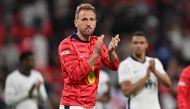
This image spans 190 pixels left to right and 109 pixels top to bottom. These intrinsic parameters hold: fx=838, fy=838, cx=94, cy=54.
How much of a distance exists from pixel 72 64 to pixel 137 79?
2.43 meters

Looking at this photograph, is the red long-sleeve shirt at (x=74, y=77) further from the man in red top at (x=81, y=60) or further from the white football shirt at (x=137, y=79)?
the white football shirt at (x=137, y=79)

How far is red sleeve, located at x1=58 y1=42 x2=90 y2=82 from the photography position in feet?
33.9

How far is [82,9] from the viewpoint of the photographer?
34.8ft

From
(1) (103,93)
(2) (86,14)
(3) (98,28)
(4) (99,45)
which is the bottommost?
(1) (103,93)

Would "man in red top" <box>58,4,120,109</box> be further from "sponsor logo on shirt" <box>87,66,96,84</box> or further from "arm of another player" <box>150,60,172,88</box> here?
"arm of another player" <box>150,60,172,88</box>

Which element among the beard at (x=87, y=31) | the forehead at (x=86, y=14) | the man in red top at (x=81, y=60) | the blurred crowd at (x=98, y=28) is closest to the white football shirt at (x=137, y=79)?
the man in red top at (x=81, y=60)

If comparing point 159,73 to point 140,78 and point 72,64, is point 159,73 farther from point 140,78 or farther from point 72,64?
point 72,64

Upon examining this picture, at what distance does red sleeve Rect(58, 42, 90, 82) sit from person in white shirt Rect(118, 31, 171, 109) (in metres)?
2.12

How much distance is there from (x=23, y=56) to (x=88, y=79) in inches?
143

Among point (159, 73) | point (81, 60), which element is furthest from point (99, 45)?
point (159, 73)

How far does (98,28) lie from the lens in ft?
68.4

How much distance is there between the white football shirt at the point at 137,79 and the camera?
1255 centimetres

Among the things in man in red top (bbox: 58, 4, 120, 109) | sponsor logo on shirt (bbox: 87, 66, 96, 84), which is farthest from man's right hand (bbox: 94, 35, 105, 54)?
sponsor logo on shirt (bbox: 87, 66, 96, 84)

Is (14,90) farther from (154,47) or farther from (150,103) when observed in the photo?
(154,47)
